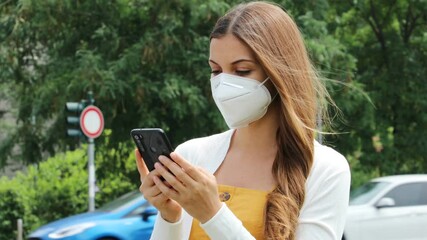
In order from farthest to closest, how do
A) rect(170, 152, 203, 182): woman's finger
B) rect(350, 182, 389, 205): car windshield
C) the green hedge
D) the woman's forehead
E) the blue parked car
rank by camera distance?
the green hedge → rect(350, 182, 389, 205): car windshield → the blue parked car → the woman's forehead → rect(170, 152, 203, 182): woman's finger

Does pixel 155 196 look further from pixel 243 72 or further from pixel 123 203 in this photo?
pixel 123 203

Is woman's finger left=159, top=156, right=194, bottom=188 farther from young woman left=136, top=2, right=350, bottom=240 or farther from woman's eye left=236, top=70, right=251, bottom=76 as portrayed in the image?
woman's eye left=236, top=70, right=251, bottom=76

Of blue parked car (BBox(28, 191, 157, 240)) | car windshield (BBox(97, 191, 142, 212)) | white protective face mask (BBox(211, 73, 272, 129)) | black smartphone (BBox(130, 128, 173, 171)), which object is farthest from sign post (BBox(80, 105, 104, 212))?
black smartphone (BBox(130, 128, 173, 171))

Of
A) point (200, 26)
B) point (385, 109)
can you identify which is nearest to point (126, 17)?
point (200, 26)

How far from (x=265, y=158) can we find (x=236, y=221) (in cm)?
28

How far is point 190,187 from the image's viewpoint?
195 centimetres

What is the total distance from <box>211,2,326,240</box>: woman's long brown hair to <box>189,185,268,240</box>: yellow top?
2cm

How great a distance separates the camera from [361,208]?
12844 mm

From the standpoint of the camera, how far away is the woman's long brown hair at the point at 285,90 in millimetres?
2145

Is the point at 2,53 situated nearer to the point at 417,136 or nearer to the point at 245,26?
the point at 417,136

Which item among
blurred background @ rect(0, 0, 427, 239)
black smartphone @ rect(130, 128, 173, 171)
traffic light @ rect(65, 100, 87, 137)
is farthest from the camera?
blurred background @ rect(0, 0, 427, 239)

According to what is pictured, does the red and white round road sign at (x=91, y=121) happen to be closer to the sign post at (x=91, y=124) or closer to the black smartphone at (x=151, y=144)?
the sign post at (x=91, y=124)

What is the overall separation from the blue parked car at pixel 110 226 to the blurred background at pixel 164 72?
2.65 meters

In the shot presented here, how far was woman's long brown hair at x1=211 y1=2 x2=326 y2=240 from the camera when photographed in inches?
84.4
